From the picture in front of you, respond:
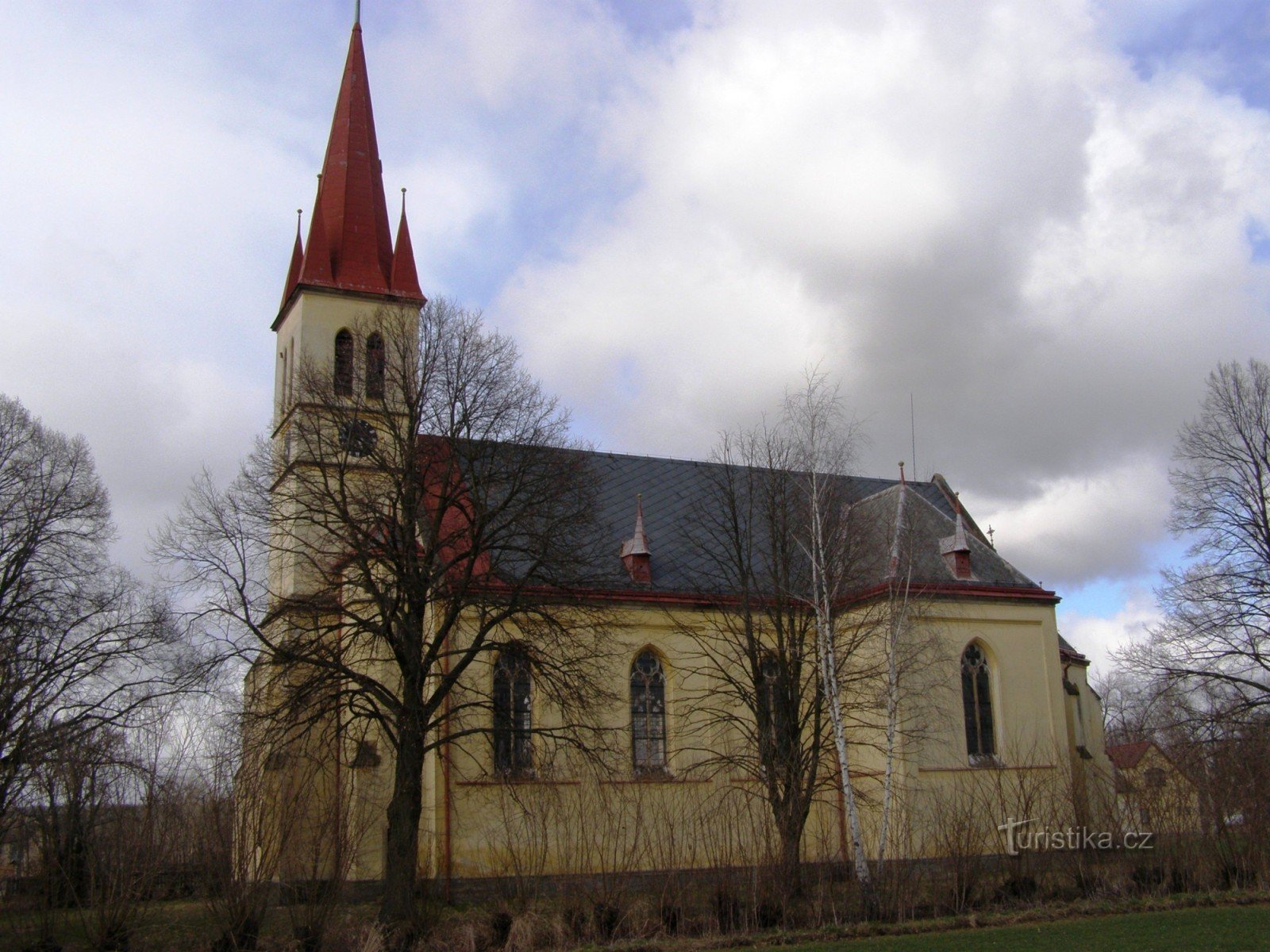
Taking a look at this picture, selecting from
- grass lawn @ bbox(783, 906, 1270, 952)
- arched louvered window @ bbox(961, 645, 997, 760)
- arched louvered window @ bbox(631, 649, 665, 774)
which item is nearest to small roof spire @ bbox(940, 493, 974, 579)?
arched louvered window @ bbox(961, 645, 997, 760)

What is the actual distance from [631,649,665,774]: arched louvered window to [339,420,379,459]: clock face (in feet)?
35.0

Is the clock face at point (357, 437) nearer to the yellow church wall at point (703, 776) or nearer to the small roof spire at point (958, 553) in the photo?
the yellow church wall at point (703, 776)

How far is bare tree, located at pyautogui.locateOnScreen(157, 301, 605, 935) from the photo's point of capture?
2255 centimetres

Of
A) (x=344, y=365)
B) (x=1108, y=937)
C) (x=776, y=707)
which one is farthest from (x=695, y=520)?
(x=1108, y=937)

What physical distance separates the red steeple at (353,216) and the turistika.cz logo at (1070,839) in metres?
22.1

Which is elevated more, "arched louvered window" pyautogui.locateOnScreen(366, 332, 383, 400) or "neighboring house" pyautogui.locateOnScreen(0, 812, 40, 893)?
"arched louvered window" pyautogui.locateOnScreen(366, 332, 383, 400)

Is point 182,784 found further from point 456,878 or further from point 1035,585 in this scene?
point 1035,585

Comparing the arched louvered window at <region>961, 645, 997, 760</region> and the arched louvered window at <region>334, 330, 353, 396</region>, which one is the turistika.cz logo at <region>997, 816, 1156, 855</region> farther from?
the arched louvered window at <region>334, 330, 353, 396</region>

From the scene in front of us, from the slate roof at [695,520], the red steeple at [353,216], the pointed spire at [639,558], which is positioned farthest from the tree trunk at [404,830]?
the red steeple at [353,216]

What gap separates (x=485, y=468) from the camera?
2392 cm

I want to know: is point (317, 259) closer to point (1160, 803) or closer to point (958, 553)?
point (958, 553)

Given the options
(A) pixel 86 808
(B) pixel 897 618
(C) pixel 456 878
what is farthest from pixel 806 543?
(A) pixel 86 808

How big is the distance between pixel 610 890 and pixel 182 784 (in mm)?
8652

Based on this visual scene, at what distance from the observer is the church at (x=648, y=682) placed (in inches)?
928
